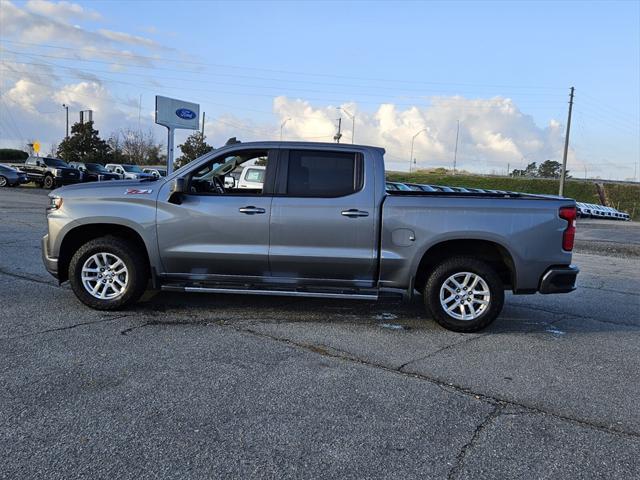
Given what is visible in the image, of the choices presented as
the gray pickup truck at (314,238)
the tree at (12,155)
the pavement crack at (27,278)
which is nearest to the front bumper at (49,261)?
the gray pickup truck at (314,238)

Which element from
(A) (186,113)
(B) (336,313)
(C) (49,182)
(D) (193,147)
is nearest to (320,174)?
(B) (336,313)

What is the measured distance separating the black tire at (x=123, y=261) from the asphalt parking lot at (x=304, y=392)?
5.5 inches

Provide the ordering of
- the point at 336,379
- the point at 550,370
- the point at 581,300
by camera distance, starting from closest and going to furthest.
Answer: the point at 336,379, the point at 550,370, the point at 581,300

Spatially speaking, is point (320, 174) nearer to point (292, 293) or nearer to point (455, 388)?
point (292, 293)

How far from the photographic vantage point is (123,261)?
608 centimetres

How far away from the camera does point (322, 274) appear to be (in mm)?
5977

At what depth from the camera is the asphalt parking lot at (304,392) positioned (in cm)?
318

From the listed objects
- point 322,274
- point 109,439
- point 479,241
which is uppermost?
point 479,241

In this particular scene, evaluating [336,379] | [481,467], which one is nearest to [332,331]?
[336,379]

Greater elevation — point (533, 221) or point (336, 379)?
point (533, 221)

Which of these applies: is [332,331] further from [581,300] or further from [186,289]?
[581,300]

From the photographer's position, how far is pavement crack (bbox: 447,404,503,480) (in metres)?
3.13

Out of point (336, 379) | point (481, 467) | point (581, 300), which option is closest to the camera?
point (481, 467)

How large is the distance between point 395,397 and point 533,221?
2.77 m
